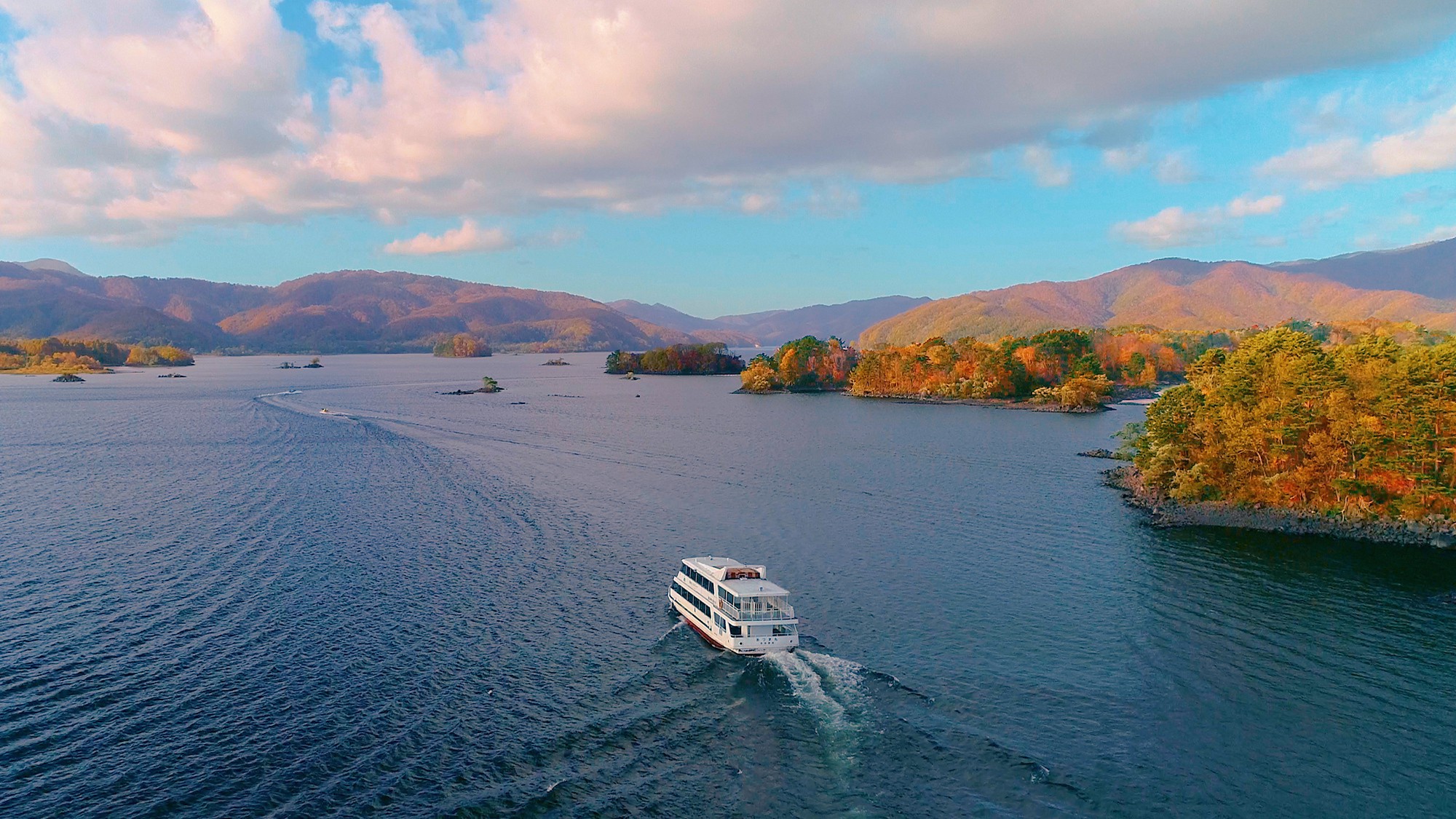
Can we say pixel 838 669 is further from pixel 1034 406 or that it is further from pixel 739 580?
pixel 1034 406

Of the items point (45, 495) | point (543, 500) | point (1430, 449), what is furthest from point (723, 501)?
point (45, 495)

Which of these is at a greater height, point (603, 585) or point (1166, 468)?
point (1166, 468)

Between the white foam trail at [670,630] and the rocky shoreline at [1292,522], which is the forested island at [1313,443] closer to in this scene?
the rocky shoreline at [1292,522]

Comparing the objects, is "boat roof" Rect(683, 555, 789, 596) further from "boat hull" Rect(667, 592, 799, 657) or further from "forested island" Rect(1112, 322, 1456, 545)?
"forested island" Rect(1112, 322, 1456, 545)

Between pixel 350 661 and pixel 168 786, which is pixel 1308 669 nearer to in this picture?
pixel 350 661

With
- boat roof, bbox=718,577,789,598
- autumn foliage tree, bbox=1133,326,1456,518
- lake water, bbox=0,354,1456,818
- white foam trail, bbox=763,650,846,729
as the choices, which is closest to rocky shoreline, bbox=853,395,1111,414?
autumn foliage tree, bbox=1133,326,1456,518

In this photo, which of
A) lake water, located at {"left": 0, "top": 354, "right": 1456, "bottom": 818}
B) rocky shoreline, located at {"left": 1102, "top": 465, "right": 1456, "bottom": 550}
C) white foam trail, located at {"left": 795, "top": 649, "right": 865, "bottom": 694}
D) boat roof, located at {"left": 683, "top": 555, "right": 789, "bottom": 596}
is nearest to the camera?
lake water, located at {"left": 0, "top": 354, "right": 1456, "bottom": 818}
